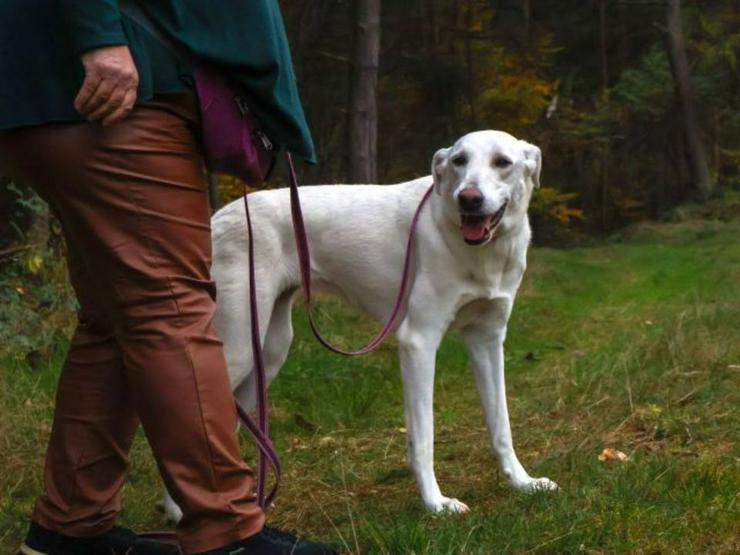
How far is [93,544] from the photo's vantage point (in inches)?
122

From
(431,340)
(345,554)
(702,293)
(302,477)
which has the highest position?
(431,340)

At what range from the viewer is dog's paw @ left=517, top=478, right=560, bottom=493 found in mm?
3738

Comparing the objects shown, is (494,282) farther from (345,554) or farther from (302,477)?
(345,554)

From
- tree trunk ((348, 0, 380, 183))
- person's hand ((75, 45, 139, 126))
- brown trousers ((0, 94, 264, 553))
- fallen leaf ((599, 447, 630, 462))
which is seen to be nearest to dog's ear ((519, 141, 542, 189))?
fallen leaf ((599, 447, 630, 462))

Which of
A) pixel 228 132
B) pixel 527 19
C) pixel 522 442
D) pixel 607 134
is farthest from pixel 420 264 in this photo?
pixel 607 134

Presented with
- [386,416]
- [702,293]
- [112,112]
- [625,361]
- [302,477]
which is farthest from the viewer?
[702,293]

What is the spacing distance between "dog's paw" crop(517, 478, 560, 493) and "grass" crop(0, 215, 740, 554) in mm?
75

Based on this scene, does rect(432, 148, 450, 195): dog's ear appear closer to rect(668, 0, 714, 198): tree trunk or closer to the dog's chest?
the dog's chest

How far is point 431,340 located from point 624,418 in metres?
1.24

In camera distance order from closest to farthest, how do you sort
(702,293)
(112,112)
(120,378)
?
(112,112)
(120,378)
(702,293)

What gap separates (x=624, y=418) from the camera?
16.5ft

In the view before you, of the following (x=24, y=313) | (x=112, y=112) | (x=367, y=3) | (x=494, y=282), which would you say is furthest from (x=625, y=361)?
(x=367, y=3)

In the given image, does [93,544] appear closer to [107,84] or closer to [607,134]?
[107,84]

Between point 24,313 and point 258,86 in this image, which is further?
point 24,313
